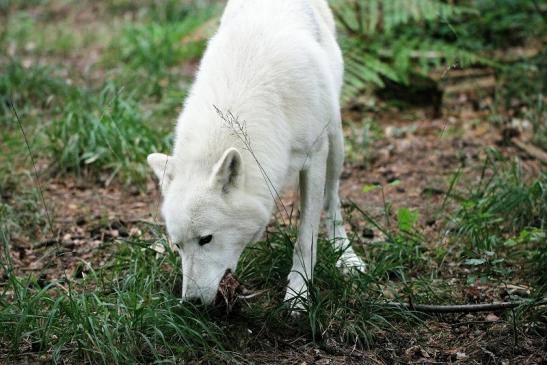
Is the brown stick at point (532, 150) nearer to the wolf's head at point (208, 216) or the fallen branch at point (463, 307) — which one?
the fallen branch at point (463, 307)

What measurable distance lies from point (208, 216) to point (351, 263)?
4.02 feet

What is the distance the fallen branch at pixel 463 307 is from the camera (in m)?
3.56

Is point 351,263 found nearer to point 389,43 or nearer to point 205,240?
point 205,240

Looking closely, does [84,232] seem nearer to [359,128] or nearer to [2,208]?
[2,208]

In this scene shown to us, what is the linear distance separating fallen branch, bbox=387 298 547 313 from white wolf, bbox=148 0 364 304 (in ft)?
1.47

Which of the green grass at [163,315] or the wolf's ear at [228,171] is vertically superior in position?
the wolf's ear at [228,171]

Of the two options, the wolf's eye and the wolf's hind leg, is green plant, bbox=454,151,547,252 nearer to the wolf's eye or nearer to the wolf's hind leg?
the wolf's hind leg

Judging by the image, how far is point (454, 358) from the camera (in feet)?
11.5

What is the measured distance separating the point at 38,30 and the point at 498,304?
9.01 metres

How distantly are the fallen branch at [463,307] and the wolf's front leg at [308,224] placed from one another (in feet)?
1.59

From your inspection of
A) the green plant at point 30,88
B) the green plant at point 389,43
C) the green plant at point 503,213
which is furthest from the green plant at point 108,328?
the green plant at point 389,43

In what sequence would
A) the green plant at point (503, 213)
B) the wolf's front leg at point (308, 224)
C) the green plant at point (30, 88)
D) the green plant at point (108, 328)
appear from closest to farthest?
the green plant at point (108, 328) < the wolf's front leg at point (308, 224) < the green plant at point (503, 213) < the green plant at point (30, 88)

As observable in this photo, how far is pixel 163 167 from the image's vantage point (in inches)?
144

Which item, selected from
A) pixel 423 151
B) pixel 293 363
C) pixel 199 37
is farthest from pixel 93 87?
pixel 293 363
